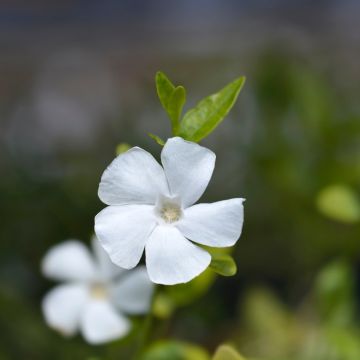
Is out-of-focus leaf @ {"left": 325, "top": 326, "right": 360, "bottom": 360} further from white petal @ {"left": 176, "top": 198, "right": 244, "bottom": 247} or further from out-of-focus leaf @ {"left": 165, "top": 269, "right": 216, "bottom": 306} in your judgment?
white petal @ {"left": 176, "top": 198, "right": 244, "bottom": 247}

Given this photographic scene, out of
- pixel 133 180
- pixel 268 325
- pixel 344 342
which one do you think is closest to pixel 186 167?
pixel 133 180

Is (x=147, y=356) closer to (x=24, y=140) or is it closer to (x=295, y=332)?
(x=295, y=332)

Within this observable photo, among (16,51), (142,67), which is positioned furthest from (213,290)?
(16,51)

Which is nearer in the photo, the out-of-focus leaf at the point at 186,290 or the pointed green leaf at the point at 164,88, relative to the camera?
the pointed green leaf at the point at 164,88

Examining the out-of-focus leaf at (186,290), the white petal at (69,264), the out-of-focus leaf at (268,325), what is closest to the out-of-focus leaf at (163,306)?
the out-of-focus leaf at (186,290)

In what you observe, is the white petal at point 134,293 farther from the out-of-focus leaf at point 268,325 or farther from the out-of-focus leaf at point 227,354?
the out-of-focus leaf at point 268,325

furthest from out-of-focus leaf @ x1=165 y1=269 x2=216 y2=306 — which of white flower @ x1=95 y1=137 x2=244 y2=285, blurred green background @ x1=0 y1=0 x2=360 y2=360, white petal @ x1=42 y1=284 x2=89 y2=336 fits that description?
white flower @ x1=95 y1=137 x2=244 y2=285
